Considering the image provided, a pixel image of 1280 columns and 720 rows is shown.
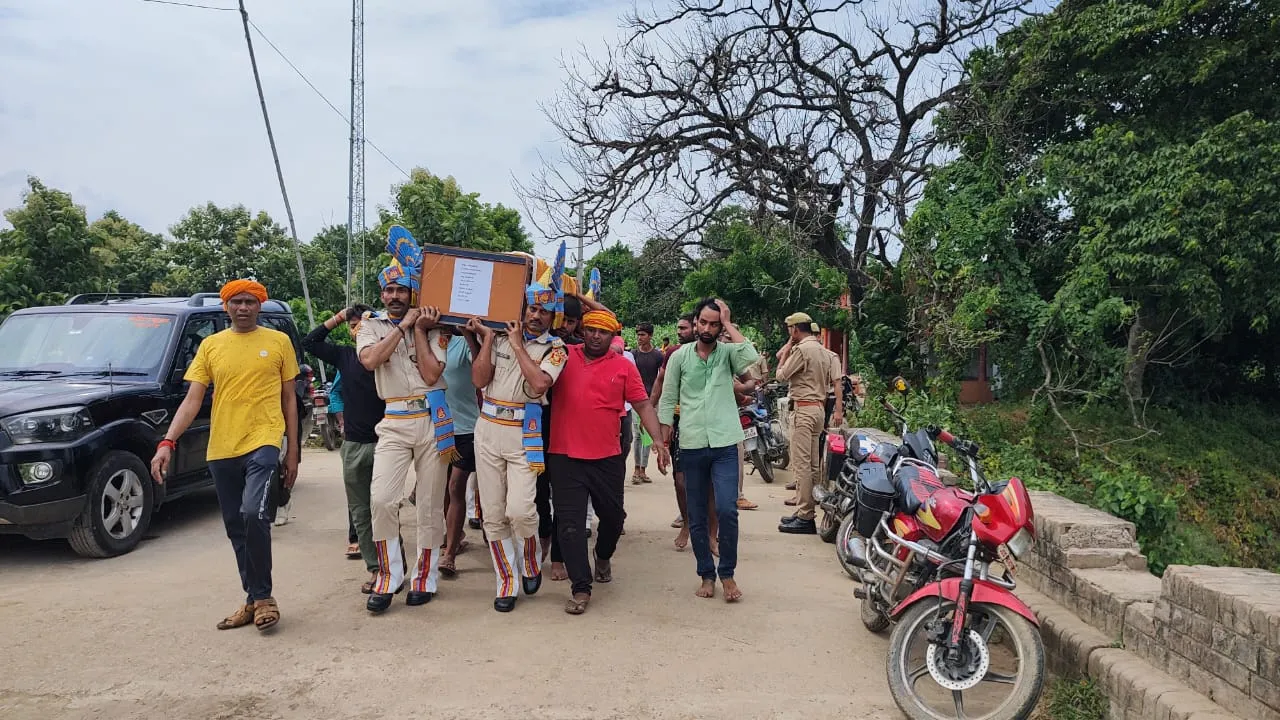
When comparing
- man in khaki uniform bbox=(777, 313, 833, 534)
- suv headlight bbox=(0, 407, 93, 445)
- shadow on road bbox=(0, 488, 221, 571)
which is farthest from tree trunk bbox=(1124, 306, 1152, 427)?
suv headlight bbox=(0, 407, 93, 445)

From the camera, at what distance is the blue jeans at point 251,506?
474 centimetres

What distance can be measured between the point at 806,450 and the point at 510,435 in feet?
11.6

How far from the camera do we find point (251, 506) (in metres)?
4.72

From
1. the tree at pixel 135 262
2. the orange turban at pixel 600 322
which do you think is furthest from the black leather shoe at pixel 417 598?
the tree at pixel 135 262

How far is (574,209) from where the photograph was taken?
56.7 ft

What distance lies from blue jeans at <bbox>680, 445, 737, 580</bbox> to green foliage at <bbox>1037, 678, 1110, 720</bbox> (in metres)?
2.02

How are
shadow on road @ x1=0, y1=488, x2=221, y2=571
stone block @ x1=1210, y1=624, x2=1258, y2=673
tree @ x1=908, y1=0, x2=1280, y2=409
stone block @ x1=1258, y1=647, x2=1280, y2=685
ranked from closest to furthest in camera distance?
stone block @ x1=1258, y1=647, x2=1280, y2=685 < stone block @ x1=1210, y1=624, x2=1258, y2=673 < shadow on road @ x1=0, y1=488, x2=221, y2=571 < tree @ x1=908, y1=0, x2=1280, y2=409

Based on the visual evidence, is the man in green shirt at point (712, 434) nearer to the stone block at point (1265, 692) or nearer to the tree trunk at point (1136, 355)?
the stone block at point (1265, 692)

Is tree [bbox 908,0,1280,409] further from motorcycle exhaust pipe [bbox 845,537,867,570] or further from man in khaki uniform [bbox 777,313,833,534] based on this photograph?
motorcycle exhaust pipe [bbox 845,537,867,570]

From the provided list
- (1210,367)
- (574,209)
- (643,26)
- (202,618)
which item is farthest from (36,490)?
(1210,367)

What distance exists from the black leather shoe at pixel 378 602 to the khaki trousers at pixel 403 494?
0.04 m

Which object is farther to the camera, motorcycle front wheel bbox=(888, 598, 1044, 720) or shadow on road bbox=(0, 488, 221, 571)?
shadow on road bbox=(0, 488, 221, 571)

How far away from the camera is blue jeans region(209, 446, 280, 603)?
4.74 meters

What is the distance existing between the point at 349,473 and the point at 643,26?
1457 cm
